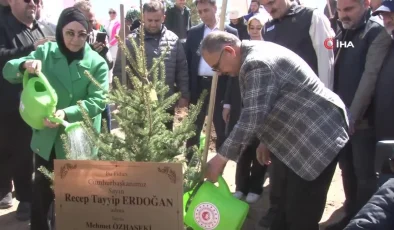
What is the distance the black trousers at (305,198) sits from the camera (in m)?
3.08

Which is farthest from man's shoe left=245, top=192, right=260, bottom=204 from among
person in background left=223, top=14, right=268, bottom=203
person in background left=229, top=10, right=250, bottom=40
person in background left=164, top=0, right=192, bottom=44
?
person in background left=164, top=0, right=192, bottom=44

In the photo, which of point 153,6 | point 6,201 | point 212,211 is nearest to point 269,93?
point 212,211

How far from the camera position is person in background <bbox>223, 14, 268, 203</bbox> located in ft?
15.4

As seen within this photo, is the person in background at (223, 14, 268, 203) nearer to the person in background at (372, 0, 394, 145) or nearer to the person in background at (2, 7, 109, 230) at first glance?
the person in background at (372, 0, 394, 145)

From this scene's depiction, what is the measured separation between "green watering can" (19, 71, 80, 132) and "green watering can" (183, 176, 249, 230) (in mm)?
941

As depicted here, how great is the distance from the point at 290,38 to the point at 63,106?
1718mm

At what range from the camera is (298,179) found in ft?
10.1

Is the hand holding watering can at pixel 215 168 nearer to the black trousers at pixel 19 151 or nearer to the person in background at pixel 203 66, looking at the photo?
the person in background at pixel 203 66

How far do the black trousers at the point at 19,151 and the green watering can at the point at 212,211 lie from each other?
2.35 metres

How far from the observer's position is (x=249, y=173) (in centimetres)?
494

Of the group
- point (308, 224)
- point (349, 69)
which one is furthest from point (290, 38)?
point (308, 224)

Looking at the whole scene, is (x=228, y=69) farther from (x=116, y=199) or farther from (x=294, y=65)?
(x=116, y=199)

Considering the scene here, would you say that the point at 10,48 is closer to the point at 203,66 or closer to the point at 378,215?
the point at 203,66

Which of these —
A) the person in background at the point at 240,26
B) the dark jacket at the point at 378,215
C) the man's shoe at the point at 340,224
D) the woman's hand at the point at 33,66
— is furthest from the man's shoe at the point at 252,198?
the dark jacket at the point at 378,215
